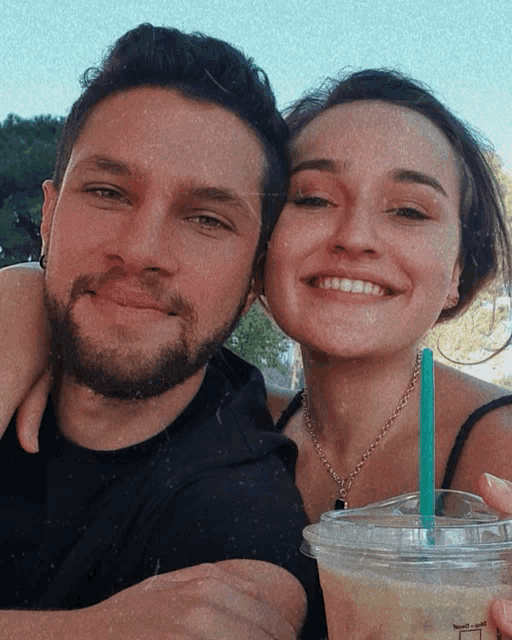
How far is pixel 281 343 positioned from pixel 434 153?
0.23 meters

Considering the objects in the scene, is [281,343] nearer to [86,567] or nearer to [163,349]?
[163,349]

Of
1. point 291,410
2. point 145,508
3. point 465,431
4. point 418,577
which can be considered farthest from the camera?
point 291,410

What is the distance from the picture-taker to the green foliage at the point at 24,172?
760mm

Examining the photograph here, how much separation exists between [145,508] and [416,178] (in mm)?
366

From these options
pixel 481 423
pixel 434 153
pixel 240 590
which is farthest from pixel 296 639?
pixel 434 153

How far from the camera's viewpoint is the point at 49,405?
2.39ft

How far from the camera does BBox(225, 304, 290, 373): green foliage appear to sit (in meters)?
0.79

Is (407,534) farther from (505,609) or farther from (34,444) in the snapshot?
(34,444)

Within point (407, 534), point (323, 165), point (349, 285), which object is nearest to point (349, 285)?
point (349, 285)

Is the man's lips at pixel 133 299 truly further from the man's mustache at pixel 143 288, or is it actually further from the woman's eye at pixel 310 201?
the woman's eye at pixel 310 201

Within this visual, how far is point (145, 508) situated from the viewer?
620 millimetres

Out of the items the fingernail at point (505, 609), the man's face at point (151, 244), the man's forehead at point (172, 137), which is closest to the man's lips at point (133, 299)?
the man's face at point (151, 244)

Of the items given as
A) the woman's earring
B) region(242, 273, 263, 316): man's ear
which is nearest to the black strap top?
the woman's earring

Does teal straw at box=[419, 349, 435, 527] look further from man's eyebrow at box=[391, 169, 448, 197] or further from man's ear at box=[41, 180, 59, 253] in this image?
man's ear at box=[41, 180, 59, 253]
